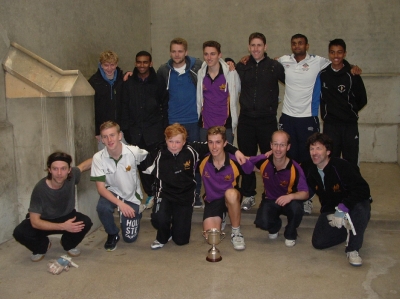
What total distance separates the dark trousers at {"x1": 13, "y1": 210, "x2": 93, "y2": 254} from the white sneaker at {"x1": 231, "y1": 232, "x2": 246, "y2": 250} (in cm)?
136

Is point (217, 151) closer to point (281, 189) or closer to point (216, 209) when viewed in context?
point (216, 209)

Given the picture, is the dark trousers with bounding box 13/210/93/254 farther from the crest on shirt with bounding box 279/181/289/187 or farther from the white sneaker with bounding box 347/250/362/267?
the white sneaker with bounding box 347/250/362/267

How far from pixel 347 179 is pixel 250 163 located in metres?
0.91

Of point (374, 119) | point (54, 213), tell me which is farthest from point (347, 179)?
point (374, 119)

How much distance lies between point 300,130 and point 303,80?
556mm

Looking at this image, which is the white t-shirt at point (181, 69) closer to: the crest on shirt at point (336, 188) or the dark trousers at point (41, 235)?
the dark trousers at point (41, 235)

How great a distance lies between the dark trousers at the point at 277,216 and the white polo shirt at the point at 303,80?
1159 mm

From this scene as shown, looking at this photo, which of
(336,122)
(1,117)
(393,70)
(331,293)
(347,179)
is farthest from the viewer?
(393,70)

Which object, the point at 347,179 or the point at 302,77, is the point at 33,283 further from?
the point at 302,77

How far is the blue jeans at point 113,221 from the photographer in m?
4.18

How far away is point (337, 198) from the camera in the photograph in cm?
402

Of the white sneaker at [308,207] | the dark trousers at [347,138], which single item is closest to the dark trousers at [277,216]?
the white sneaker at [308,207]

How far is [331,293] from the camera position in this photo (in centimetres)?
320

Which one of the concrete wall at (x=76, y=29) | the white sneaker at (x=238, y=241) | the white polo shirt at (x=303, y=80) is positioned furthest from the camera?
the white polo shirt at (x=303, y=80)
